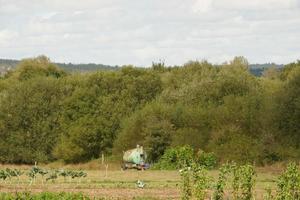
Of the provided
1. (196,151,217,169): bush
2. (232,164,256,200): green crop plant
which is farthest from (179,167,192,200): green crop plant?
(196,151,217,169): bush

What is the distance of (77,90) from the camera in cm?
6881

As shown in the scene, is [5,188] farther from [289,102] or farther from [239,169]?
[289,102]

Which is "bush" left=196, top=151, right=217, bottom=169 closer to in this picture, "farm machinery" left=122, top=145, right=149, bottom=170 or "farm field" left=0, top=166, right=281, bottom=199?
"farm field" left=0, top=166, right=281, bottom=199

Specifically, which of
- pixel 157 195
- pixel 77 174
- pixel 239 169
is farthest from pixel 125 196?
pixel 77 174

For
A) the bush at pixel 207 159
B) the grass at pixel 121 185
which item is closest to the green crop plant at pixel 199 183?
the grass at pixel 121 185

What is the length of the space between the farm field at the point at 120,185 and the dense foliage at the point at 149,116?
218 inches

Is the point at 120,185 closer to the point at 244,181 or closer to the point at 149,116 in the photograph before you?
the point at 244,181

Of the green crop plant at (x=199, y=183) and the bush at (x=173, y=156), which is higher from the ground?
the green crop plant at (x=199, y=183)

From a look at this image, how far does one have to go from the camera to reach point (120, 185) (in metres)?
42.1

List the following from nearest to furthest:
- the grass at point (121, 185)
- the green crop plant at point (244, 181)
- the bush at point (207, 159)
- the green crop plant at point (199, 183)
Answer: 1. the green crop plant at point (199, 183)
2. the green crop plant at point (244, 181)
3. the grass at point (121, 185)
4. the bush at point (207, 159)

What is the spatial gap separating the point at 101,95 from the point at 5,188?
29295mm

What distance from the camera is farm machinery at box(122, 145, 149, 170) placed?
2281 inches

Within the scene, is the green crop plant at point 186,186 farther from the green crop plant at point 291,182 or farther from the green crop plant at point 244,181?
the green crop plant at point 291,182

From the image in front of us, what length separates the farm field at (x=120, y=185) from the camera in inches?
1424
